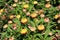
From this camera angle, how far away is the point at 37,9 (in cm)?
350

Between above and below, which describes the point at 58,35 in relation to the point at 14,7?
below

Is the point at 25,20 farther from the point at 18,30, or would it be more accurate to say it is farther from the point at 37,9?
the point at 37,9

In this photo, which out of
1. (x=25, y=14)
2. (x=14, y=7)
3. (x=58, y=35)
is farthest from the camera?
(x=14, y=7)

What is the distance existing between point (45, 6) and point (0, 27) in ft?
2.69

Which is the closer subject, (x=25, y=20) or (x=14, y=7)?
(x=25, y=20)

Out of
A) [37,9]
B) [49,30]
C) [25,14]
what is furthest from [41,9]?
[49,30]

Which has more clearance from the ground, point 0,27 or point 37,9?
point 37,9

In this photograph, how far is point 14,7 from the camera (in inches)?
140

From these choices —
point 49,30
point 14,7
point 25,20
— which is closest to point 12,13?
point 14,7

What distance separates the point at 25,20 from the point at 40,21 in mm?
227

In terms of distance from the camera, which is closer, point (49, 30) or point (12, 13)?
point (49, 30)

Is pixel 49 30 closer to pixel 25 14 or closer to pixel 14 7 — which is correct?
pixel 25 14

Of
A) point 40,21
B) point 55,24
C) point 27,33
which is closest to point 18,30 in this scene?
point 27,33

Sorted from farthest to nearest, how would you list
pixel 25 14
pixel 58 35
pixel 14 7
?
pixel 14 7 → pixel 25 14 → pixel 58 35
